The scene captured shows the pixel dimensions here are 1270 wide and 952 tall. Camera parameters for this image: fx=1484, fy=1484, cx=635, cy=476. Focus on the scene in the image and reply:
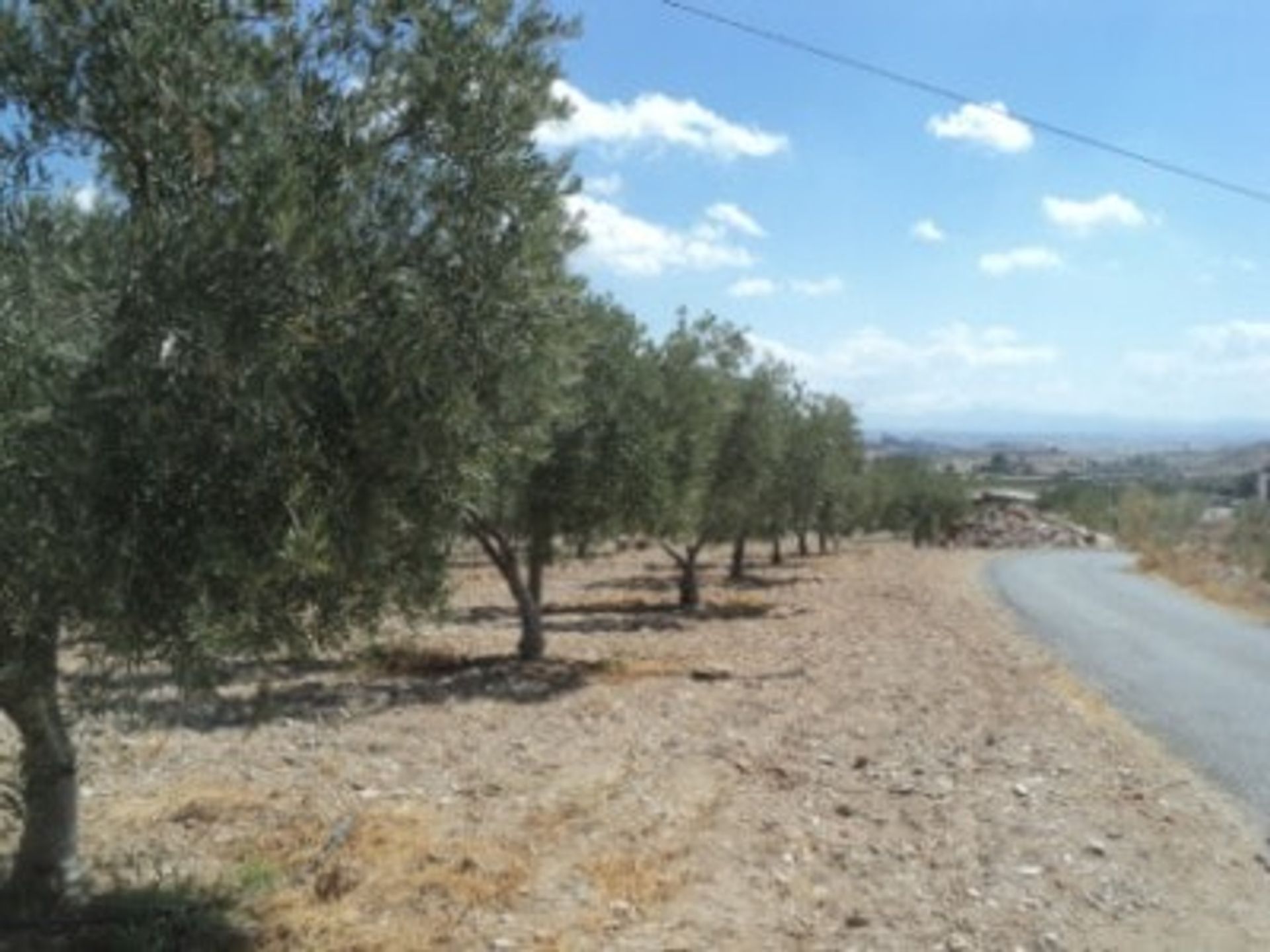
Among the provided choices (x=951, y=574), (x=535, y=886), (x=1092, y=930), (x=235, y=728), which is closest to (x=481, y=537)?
(x=235, y=728)

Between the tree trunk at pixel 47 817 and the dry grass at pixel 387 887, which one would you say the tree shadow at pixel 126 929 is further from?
the dry grass at pixel 387 887

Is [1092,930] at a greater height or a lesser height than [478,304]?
lesser

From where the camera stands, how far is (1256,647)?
2806 centimetres

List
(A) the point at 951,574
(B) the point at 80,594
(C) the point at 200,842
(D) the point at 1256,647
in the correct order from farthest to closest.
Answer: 1. (A) the point at 951,574
2. (D) the point at 1256,647
3. (C) the point at 200,842
4. (B) the point at 80,594

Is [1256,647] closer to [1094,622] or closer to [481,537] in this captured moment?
[1094,622]

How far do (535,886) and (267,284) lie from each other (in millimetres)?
4821

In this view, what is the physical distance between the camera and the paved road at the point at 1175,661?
1616cm

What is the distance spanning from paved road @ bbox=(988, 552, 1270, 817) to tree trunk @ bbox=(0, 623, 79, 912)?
973cm

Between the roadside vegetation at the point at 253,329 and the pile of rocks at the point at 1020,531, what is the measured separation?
89933mm

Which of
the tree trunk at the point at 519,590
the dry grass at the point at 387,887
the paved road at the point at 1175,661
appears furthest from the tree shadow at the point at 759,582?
the dry grass at the point at 387,887

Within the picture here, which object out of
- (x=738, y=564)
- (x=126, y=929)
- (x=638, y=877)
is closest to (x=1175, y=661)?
(x=638, y=877)

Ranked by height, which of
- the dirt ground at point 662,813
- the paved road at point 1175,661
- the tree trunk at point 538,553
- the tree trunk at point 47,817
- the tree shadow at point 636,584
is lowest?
the paved road at point 1175,661

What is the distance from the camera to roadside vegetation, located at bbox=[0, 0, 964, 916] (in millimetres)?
6750

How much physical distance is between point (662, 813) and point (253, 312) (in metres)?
6.49
